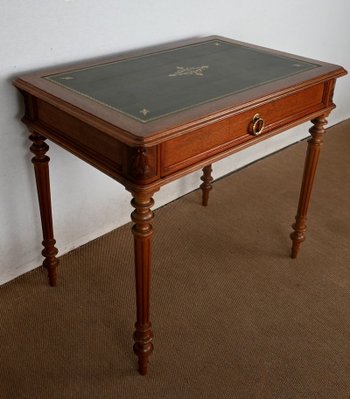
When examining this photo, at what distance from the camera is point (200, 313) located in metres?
1.70

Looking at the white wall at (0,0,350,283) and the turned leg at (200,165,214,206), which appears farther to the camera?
the turned leg at (200,165,214,206)

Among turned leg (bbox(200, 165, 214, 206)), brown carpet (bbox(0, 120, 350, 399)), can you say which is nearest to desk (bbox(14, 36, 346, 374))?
brown carpet (bbox(0, 120, 350, 399))

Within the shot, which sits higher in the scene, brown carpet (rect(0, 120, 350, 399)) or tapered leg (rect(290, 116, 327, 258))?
tapered leg (rect(290, 116, 327, 258))

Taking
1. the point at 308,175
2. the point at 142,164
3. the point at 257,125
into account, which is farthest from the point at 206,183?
the point at 142,164

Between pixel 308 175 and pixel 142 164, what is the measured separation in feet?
2.88

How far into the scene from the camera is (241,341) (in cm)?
159

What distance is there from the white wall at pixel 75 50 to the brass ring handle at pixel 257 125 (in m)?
0.59

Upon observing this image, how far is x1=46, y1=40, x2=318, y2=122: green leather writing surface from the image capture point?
1271mm

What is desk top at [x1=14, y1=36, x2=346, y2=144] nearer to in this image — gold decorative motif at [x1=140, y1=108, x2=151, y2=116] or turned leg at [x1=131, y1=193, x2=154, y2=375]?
gold decorative motif at [x1=140, y1=108, x2=151, y2=116]

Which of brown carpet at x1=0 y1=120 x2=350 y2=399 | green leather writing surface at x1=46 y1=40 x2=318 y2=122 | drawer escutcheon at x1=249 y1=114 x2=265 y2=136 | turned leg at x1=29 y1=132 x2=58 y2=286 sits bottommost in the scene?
brown carpet at x1=0 y1=120 x2=350 y2=399

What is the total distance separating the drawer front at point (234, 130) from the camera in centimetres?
122

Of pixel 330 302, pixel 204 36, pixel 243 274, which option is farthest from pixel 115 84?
pixel 330 302

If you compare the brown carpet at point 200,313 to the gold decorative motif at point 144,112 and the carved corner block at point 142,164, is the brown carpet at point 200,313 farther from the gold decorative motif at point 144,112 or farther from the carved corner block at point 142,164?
the gold decorative motif at point 144,112

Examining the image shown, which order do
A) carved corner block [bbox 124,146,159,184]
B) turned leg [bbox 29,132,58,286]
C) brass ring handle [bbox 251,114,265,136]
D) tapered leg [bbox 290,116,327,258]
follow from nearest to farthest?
1. carved corner block [bbox 124,146,159,184]
2. brass ring handle [bbox 251,114,265,136]
3. turned leg [bbox 29,132,58,286]
4. tapered leg [bbox 290,116,327,258]
